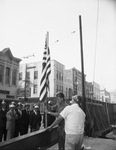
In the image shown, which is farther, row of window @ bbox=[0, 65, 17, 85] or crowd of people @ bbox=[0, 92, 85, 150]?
row of window @ bbox=[0, 65, 17, 85]

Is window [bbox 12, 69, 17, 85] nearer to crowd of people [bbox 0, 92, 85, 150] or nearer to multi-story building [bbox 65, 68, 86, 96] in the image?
crowd of people [bbox 0, 92, 85, 150]

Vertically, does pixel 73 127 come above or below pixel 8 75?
below

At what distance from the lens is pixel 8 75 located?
26078mm

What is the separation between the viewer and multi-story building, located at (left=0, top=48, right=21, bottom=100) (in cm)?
2481

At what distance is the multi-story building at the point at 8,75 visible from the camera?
24812mm

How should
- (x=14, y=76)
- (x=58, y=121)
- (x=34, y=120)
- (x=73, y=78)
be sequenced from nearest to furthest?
(x=58, y=121) → (x=34, y=120) → (x=14, y=76) → (x=73, y=78)

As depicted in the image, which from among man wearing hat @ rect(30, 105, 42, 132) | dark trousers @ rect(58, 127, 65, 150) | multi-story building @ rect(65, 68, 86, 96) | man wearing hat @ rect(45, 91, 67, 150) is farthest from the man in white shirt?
multi-story building @ rect(65, 68, 86, 96)

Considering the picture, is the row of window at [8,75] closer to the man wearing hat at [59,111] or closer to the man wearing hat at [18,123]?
the man wearing hat at [18,123]

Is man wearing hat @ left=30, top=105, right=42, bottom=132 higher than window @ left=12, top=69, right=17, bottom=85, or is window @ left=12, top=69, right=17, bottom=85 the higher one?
window @ left=12, top=69, right=17, bottom=85

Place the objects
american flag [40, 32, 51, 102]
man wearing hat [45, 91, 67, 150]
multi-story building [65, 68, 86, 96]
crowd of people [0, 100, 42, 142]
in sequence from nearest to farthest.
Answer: man wearing hat [45, 91, 67, 150] → american flag [40, 32, 51, 102] → crowd of people [0, 100, 42, 142] → multi-story building [65, 68, 86, 96]

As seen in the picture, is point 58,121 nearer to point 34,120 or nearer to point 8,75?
point 34,120

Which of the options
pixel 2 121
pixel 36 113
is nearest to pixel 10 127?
pixel 2 121

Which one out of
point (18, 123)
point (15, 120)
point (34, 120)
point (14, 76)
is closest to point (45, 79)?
point (15, 120)

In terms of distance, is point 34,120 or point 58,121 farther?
point 34,120
